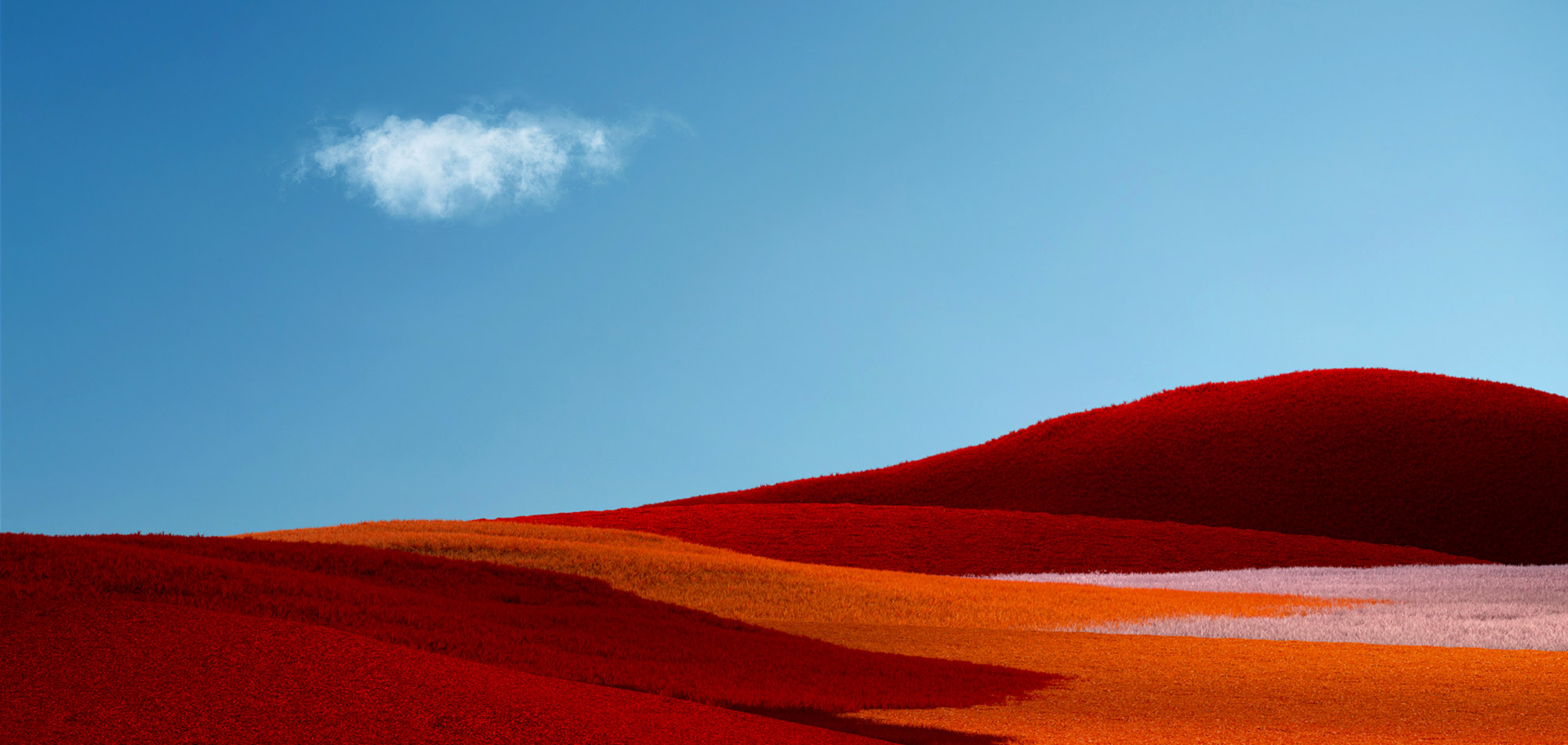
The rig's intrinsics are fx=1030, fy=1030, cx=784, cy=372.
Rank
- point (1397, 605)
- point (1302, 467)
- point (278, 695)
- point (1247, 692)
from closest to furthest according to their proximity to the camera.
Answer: point (278, 695), point (1247, 692), point (1397, 605), point (1302, 467)

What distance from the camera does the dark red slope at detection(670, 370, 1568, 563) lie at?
105 ft

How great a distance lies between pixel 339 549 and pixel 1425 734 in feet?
45.1

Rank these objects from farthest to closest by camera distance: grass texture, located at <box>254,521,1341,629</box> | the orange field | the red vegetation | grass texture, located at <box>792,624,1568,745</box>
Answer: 1. grass texture, located at <box>254,521,1341,629</box>
2. the red vegetation
3. the orange field
4. grass texture, located at <box>792,624,1568,745</box>

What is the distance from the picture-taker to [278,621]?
8.15 meters

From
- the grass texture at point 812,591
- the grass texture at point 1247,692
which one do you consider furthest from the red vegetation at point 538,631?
the grass texture at point 812,591

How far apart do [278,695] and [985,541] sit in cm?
2193

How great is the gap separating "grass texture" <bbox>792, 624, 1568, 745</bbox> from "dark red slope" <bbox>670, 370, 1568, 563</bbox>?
21905 mm

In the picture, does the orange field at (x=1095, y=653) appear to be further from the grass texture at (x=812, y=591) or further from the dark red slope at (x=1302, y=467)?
the dark red slope at (x=1302, y=467)

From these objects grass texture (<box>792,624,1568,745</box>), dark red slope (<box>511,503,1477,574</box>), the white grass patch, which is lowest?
grass texture (<box>792,624,1568,745</box>)

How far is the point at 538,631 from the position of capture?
10.9m

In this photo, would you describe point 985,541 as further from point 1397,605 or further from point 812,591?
point 812,591

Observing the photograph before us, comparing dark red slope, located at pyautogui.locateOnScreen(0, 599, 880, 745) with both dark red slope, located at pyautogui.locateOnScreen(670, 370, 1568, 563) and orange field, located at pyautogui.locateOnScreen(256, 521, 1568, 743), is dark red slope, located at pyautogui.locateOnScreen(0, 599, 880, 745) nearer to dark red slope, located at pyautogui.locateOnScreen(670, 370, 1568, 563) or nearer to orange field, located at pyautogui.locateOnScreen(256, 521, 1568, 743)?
orange field, located at pyautogui.locateOnScreen(256, 521, 1568, 743)

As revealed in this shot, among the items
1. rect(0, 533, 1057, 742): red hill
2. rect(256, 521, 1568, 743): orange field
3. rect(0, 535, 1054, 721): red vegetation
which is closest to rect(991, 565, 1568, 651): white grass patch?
rect(256, 521, 1568, 743): orange field

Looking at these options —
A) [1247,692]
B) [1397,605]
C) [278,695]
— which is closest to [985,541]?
[1397,605]
